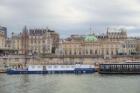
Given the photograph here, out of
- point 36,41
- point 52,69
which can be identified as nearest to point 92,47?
point 36,41

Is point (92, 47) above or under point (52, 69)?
above

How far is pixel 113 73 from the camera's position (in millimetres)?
116562

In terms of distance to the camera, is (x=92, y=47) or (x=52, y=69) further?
(x=92, y=47)

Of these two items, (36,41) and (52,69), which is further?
(36,41)

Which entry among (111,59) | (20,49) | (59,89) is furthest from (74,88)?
(20,49)

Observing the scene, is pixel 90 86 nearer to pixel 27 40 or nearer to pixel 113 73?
pixel 113 73

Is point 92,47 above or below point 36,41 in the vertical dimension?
below

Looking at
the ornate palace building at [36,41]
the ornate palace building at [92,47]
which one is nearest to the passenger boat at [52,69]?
the ornate palace building at [92,47]

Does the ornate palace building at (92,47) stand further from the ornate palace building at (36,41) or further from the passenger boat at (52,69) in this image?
the passenger boat at (52,69)

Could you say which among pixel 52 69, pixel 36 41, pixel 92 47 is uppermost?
pixel 36 41

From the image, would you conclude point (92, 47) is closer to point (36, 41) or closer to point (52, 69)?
point (36, 41)

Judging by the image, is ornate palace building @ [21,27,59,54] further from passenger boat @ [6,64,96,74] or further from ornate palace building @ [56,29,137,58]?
passenger boat @ [6,64,96,74]

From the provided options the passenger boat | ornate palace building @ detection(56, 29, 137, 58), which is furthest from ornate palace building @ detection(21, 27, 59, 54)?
the passenger boat

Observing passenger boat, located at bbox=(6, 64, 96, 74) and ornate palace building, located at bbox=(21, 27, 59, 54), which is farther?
ornate palace building, located at bbox=(21, 27, 59, 54)
